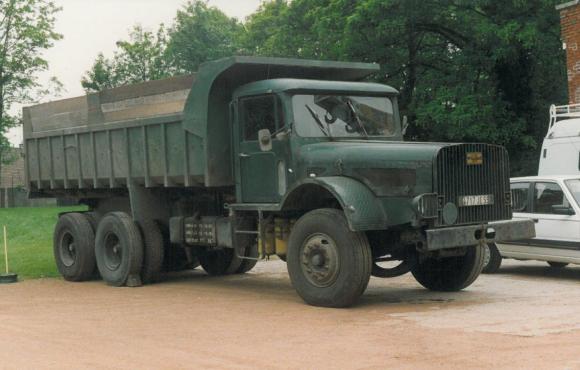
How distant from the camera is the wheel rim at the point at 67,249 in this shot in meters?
15.2

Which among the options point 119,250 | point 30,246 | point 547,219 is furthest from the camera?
point 30,246

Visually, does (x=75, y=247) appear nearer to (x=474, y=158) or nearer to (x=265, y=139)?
(x=265, y=139)

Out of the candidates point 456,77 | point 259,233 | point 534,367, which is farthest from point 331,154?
point 456,77

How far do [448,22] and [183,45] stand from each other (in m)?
41.4

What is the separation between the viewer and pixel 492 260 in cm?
1430

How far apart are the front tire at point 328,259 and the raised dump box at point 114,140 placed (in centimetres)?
230

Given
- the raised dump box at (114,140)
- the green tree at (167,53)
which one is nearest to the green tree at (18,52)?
the green tree at (167,53)

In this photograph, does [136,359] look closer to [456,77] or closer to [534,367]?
[534,367]

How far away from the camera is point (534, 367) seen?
7.02 metres

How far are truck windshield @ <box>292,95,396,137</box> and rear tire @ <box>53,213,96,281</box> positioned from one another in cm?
494

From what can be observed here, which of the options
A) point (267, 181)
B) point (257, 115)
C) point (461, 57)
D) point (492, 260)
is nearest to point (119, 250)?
point (267, 181)

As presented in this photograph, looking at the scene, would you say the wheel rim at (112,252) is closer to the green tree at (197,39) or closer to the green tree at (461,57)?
the green tree at (461,57)

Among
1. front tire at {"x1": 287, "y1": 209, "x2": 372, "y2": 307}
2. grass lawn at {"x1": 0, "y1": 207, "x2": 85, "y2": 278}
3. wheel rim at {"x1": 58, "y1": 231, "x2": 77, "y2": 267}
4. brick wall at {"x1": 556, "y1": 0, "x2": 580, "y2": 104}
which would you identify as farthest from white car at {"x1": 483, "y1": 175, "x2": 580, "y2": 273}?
brick wall at {"x1": 556, "y1": 0, "x2": 580, "y2": 104}

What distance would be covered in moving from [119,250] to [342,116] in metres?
4.42
